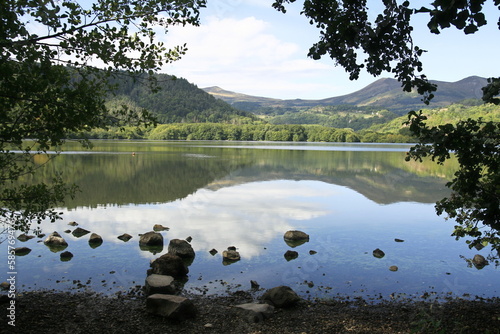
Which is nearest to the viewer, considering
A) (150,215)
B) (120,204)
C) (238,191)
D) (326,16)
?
(326,16)

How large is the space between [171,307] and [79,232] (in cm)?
1147

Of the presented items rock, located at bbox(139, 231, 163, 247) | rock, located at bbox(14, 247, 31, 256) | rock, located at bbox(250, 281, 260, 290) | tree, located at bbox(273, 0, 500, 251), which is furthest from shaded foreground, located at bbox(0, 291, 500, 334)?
rock, located at bbox(139, 231, 163, 247)

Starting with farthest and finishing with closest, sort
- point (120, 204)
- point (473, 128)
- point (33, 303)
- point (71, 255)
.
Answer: point (120, 204) < point (71, 255) < point (33, 303) < point (473, 128)

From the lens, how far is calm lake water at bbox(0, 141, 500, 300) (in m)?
13.0

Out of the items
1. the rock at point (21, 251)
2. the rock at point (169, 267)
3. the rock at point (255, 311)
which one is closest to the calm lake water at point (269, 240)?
the rock at point (21, 251)

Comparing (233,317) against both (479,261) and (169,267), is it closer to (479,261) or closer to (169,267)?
(169,267)

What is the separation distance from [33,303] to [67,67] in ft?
21.5

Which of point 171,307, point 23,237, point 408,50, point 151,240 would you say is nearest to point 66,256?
point 151,240

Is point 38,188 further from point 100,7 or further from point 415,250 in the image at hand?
point 415,250

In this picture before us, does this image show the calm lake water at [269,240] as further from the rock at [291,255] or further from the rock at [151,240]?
the rock at [151,240]

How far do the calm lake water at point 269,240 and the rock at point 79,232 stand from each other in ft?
1.41

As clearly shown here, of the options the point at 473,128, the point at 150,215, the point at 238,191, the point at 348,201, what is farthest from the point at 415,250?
the point at 238,191

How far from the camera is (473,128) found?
7332mm

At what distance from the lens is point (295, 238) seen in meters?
18.3
